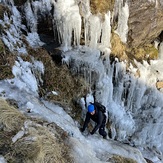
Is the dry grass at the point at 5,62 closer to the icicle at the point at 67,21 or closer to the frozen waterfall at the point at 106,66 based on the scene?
the frozen waterfall at the point at 106,66

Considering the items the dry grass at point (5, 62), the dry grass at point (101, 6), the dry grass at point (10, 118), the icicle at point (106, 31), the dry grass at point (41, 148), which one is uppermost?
the dry grass at point (101, 6)

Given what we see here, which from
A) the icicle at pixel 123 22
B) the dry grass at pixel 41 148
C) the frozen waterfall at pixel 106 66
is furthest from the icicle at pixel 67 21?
the dry grass at pixel 41 148

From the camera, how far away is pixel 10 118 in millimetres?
5742

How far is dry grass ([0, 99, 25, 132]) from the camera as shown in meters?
5.60

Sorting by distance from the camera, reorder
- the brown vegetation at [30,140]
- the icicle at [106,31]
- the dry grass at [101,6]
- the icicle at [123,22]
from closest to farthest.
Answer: the brown vegetation at [30,140]
the icicle at [106,31]
the dry grass at [101,6]
the icicle at [123,22]

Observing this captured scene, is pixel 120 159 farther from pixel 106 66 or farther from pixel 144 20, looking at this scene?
pixel 144 20

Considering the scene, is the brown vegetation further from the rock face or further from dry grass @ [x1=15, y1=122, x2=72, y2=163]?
the rock face

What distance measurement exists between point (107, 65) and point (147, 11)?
12.0 feet

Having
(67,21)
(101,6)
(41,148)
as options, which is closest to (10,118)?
(41,148)

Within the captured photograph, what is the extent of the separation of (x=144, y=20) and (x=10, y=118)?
31.4 feet

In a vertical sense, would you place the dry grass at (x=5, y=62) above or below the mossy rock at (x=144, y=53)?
above

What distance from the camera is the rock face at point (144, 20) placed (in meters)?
12.9

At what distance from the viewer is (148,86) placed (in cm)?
1309

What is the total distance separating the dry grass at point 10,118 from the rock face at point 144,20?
8.34m
